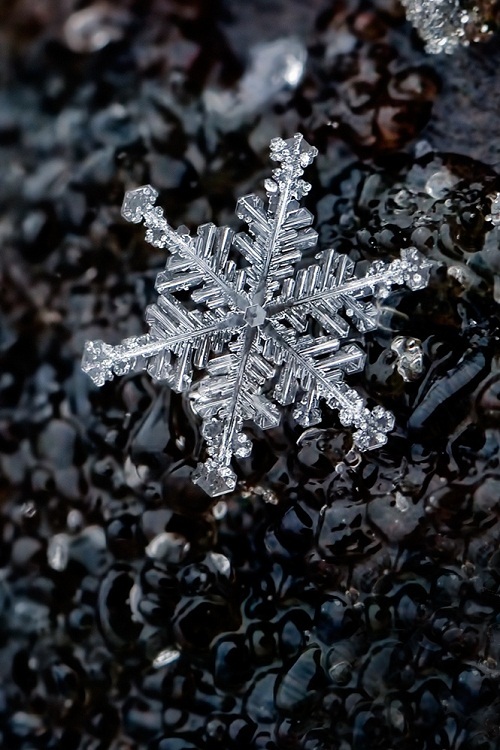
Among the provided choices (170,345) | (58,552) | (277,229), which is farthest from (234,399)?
(58,552)

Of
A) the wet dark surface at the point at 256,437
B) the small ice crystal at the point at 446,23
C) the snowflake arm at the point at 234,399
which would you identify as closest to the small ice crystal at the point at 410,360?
the wet dark surface at the point at 256,437

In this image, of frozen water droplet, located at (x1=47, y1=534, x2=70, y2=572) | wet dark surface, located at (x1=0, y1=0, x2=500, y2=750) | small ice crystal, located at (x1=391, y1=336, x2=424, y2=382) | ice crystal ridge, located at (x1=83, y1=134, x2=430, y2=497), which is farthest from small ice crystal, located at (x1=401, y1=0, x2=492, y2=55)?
frozen water droplet, located at (x1=47, y1=534, x2=70, y2=572)

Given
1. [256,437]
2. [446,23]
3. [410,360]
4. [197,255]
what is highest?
[446,23]

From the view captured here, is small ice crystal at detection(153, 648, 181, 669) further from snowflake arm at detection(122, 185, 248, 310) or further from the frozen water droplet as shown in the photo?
snowflake arm at detection(122, 185, 248, 310)

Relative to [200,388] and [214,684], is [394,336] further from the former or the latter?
[214,684]

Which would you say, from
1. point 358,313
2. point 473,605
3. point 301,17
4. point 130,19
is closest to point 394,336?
point 358,313

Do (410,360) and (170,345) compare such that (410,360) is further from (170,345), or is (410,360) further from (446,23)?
(446,23)
